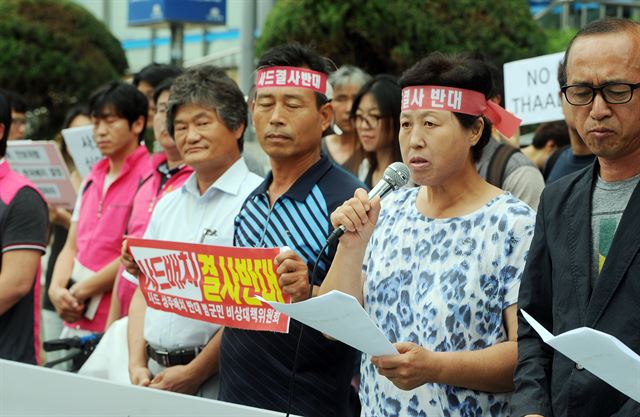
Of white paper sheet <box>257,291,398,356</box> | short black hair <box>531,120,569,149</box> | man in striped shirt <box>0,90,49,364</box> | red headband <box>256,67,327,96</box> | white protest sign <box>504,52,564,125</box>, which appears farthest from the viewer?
short black hair <box>531,120,569,149</box>

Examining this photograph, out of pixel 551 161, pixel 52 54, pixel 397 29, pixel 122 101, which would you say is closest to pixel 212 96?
pixel 122 101

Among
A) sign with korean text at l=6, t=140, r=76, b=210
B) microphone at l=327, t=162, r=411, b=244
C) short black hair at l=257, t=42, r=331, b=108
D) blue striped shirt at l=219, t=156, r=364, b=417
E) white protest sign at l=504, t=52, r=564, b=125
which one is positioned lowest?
sign with korean text at l=6, t=140, r=76, b=210

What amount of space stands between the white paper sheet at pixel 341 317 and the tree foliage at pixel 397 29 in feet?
24.8

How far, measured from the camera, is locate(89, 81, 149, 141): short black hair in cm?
657

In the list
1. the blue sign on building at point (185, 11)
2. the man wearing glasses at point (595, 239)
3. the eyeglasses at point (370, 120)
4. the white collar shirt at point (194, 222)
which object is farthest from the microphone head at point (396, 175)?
the blue sign on building at point (185, 11)

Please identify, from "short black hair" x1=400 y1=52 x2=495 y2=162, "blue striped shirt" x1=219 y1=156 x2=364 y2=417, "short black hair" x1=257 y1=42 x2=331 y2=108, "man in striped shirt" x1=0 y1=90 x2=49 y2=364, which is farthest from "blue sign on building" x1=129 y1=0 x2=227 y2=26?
"short black hair" x1=400 y1=52 x2=495 y2=162

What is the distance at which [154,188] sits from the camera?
584 centimetres

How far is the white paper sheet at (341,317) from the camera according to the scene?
2721 millimetres

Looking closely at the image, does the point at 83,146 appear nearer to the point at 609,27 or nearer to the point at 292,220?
the point at 292,220

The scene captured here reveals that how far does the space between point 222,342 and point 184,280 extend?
299 mm

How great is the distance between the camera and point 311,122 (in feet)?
13.8

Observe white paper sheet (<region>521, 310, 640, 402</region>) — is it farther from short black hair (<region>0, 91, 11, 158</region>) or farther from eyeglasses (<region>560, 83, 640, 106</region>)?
short black hair (<region>0, 91, 11, 158</region>)

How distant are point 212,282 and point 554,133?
3903 millimetres

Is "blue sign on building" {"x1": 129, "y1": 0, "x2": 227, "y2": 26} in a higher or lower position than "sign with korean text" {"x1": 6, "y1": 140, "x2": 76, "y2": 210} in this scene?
lower
